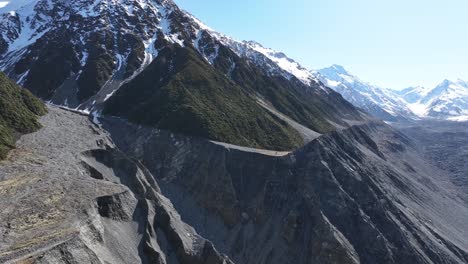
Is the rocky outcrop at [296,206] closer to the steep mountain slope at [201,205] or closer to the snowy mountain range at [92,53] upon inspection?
the steep mountain slope at [201,205]

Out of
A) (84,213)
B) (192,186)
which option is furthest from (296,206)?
(84,213)

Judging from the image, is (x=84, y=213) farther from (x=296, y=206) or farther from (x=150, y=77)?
(x=150, y=77)

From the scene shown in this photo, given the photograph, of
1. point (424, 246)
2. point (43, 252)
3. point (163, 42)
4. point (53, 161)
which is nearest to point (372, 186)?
point (424, 246)

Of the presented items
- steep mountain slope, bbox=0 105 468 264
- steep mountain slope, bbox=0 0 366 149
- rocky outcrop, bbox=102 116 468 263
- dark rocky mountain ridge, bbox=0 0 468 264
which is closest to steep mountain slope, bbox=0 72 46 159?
dark rocky mountain ridge, bbox=0 0 468 264

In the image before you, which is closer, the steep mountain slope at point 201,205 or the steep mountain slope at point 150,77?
the steep mountain slope at point 201,205

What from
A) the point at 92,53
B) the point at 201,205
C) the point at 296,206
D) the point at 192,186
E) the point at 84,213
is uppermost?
the point at 92,53

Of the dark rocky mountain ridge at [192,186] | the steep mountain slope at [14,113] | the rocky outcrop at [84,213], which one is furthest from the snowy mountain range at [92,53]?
the rocky outcrop at [84,213]
